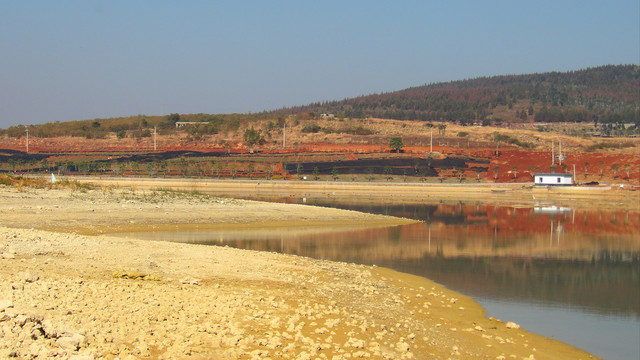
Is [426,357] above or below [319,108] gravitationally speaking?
below

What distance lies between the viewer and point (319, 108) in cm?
19938

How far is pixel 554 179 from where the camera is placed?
59125 millimetres

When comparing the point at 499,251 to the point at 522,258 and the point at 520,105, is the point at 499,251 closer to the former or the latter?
the point at 522,258

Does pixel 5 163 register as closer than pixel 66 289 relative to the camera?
Result: No

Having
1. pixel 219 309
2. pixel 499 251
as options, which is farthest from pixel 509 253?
pixel 219 309

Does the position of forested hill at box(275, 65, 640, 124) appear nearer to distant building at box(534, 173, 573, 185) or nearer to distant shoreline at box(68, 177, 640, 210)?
distant shoreline at box(68, 177, 640, 210)

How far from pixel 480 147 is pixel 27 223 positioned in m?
75.6

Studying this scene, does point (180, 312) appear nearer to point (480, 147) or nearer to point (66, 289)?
point (66, 289)

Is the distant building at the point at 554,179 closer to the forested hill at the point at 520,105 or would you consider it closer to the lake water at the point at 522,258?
the lake water at the point at 522,258

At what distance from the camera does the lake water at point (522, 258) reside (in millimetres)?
13484

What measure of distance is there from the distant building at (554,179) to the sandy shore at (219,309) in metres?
45.7

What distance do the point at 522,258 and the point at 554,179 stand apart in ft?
131

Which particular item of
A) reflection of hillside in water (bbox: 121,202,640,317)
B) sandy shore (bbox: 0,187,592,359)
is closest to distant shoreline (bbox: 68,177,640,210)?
reflection of hillside in water (bbox: 121,202,640,317)

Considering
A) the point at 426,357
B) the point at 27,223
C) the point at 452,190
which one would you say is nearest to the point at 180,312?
the point at 426,357
